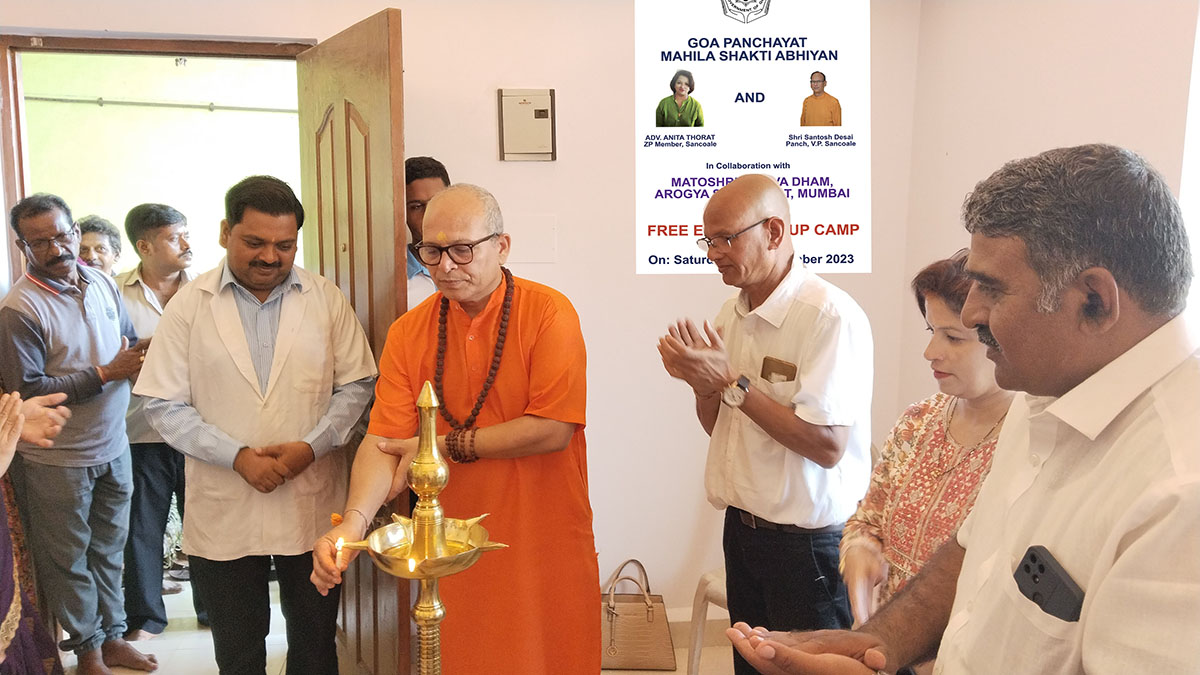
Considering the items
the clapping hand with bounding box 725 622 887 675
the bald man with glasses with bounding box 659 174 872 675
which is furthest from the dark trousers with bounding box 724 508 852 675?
the clapping hand with bounding box 725 622 887 675

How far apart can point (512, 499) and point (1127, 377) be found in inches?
62.6

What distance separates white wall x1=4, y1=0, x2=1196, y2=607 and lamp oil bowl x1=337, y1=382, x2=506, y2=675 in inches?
92.6

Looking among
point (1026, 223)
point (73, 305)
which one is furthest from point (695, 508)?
point (1026, 223)

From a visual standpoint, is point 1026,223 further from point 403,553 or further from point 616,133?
point 616,133

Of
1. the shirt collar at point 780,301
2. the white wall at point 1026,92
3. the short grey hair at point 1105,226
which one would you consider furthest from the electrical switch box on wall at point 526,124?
the short grey hair at point 1105,226

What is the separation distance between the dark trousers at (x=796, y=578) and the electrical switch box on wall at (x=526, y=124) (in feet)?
5.74

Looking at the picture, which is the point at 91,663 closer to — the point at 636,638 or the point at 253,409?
the point at 253,409

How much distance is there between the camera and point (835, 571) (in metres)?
2.25

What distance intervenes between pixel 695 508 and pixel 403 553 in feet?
8.79

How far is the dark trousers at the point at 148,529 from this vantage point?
3.60 metres

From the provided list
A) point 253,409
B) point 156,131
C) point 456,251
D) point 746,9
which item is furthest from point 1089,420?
point 156,131

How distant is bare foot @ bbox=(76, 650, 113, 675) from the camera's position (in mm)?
3209

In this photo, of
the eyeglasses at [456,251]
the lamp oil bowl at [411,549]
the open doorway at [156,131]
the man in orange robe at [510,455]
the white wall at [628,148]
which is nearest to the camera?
the lamp oil bowl at [411,549]

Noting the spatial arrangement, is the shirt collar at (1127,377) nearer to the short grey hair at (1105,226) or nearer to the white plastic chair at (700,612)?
the short grey hair at (1105,226)
